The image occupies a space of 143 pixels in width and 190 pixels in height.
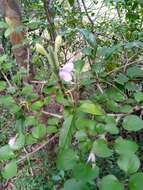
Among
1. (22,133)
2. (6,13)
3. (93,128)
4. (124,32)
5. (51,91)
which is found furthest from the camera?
(124,32)

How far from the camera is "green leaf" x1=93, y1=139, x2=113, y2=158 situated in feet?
2.17

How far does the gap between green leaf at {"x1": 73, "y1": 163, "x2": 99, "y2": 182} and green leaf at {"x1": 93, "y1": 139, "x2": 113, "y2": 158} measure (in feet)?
0.10

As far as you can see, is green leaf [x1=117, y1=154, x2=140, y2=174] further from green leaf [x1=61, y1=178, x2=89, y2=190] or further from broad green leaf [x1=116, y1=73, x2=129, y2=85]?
broad green leaf [x1=116, y1=73, x2=129, y2=85]

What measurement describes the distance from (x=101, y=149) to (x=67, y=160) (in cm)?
7

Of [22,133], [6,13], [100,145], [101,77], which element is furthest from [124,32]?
[100,145]

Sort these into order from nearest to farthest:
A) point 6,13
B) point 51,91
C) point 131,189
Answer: point 131,189 < point 51,91 < point 6,13

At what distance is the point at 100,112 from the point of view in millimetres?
657

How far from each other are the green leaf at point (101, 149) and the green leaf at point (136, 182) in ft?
0.23

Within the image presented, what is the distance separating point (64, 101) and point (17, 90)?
30 centimetres

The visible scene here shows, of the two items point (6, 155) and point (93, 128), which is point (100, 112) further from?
point (6, 155)

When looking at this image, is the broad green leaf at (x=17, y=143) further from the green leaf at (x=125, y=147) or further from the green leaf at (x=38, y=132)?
the green leaf at (x=125, y=147)

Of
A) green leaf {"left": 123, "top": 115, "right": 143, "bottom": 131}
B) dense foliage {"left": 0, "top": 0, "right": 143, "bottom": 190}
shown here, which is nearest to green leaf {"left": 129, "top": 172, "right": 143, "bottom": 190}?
dense foliage {"left": 0, "top": 0, "right": 143, "bottom": 190}

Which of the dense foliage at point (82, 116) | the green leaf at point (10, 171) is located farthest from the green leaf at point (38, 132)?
the green leaf at point (10, 171)

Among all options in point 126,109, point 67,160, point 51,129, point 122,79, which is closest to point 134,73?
point 122,79
